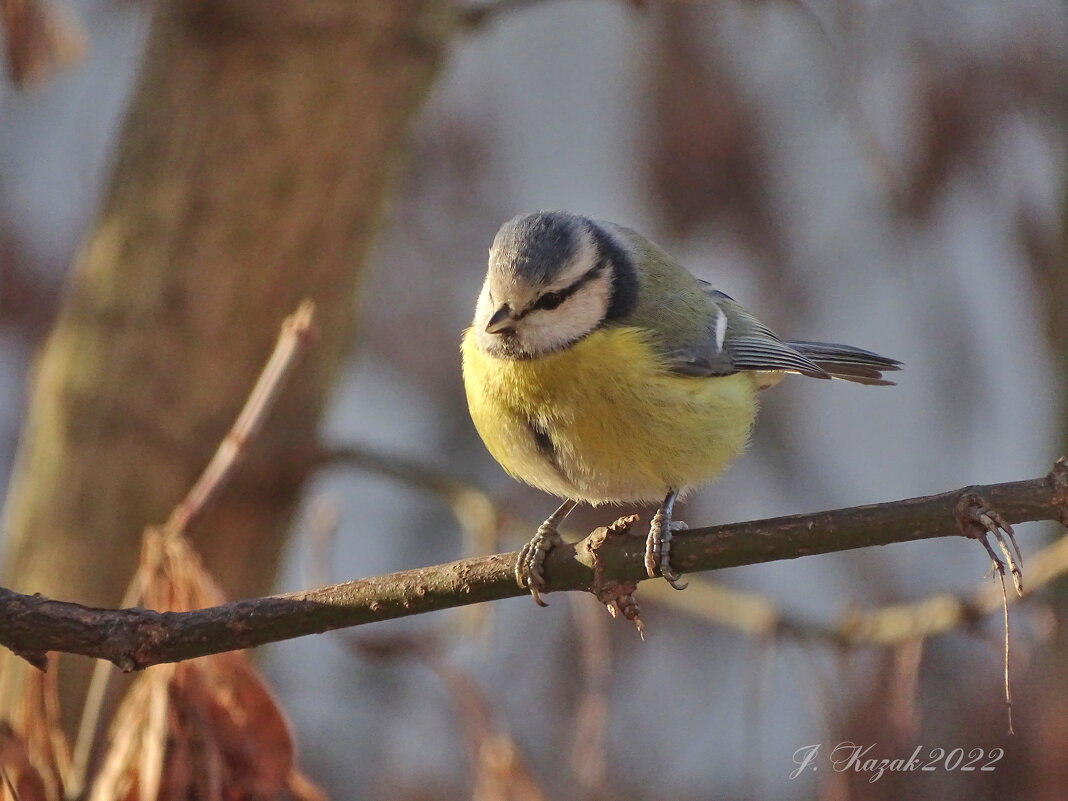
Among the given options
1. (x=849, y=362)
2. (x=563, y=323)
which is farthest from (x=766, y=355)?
(x=563, y=323)

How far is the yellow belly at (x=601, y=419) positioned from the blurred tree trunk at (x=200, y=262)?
486 mm

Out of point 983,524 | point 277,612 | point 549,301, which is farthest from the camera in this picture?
point 549,301

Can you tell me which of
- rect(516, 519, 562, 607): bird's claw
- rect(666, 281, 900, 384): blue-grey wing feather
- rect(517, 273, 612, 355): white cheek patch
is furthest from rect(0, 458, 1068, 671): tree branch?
rect(666, 281, 900, 384): blue-grey wing feather

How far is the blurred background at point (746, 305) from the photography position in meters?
1.90

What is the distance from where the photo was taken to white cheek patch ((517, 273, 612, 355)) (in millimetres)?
1293

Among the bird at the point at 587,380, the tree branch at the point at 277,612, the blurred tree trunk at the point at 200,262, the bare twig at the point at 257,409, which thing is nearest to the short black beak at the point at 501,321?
the bird at the point at 587,380

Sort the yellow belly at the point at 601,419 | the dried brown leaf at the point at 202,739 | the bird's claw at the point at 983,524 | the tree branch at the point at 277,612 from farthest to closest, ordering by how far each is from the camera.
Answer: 1. the yellow belly at the point at 601,419
2. the dried brown leaf at the point at 202,739
3. the tree branch at the point at 277,612
4. the bird's claw at the point at 983,524

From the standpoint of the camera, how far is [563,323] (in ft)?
4.30

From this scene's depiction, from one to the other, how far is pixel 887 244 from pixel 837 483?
75cm

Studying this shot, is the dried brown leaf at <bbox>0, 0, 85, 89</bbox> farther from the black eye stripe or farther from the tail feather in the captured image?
the tail feather

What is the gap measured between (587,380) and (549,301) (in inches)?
4.3

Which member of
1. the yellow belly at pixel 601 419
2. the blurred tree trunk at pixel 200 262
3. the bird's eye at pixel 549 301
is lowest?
the yellow belly at pixel 601 419

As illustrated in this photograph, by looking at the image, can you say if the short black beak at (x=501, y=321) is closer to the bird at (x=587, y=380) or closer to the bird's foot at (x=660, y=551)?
the bird at (x=587, y=380)

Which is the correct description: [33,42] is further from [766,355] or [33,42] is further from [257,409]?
[766,355]
